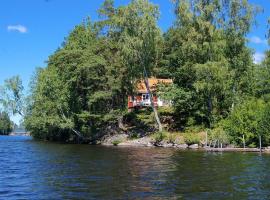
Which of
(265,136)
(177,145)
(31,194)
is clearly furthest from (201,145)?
(31,194)

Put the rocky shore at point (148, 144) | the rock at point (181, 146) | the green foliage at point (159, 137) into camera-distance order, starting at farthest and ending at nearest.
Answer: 1. the green foliage at point (159, 137)
2. the rock at point (181, 146)
3. the rocky shore at point (148, 144)

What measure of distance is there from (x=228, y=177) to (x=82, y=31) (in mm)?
64078

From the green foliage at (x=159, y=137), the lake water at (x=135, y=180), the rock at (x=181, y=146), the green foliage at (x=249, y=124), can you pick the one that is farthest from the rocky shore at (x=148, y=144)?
the lake water at (x=135, y=180)

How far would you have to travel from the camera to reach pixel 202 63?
60000 millimetres

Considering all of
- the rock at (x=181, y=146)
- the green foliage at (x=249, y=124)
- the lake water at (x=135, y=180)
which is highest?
the green foliage at (x=249, y=124)

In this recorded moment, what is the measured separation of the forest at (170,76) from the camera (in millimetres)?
56906

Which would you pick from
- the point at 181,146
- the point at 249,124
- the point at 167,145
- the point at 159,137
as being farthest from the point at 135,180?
the point at 159,137

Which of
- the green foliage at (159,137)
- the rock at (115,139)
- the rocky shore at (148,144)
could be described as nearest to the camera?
the rocky shore at (148,144)

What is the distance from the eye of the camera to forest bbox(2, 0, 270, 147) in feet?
187

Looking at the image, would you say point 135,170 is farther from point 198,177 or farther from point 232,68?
point 232,68

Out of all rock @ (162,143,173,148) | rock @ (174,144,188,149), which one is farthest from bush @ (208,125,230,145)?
rock @ (162,143,173,148)

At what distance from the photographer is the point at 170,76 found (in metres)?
69.6

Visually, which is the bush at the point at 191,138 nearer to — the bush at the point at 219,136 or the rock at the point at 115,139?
the bush at the point at 219,136

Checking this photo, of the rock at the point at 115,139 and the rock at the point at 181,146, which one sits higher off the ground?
the rock at the point at 115,139
